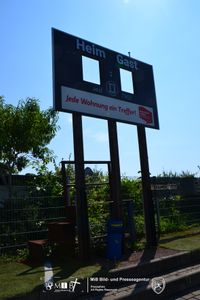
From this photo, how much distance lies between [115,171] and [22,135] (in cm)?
637

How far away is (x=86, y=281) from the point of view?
21.0 ft

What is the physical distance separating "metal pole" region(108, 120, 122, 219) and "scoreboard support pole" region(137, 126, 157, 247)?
95cm

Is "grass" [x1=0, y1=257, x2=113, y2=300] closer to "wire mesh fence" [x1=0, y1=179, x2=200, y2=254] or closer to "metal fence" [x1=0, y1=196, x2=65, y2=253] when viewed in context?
"metal fence" [x1=0, y1=196, x2=65, y2=253]

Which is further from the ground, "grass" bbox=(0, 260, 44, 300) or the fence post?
the fence post

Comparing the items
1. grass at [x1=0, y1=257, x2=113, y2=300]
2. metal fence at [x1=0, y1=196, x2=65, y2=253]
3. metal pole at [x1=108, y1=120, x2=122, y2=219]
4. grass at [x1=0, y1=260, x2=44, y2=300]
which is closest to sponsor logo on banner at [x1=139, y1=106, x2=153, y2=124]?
metal pole at [x1=108, y1=120, x2=122, y2=219]

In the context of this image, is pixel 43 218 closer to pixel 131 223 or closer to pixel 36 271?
pixel 131 223

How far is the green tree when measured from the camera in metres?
14.7

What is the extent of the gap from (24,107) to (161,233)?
7.29 m

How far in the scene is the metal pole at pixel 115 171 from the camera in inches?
362

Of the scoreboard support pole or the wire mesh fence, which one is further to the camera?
the scoreboard support pole

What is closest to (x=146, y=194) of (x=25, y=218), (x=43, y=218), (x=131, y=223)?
(x=131, y=223)

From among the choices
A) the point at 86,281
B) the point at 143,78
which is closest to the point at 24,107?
the point at 143,78

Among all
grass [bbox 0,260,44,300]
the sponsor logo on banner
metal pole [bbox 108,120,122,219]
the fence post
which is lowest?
grass [bbox 0,260,44,300]

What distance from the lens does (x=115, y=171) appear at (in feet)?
30.7
